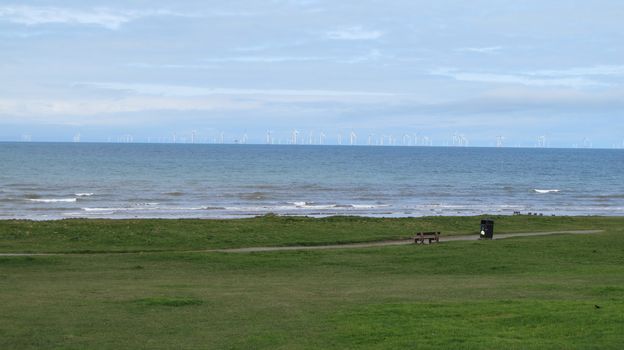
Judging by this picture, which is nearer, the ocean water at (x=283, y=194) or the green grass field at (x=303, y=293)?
the green grass field at (x=303, y=293)

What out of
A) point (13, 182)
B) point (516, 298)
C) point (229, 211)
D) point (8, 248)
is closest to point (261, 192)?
point (229, 211)

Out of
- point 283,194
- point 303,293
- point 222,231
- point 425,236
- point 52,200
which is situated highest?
point 303,293

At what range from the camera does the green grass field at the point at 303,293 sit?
1186 cm

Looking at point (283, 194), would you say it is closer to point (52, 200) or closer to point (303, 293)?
point (52, 200)

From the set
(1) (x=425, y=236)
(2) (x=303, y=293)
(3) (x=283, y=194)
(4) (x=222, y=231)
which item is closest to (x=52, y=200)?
(3) (x=283, y=194)

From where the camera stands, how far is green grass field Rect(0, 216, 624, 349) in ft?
38.9

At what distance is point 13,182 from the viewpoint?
85062 millimetres

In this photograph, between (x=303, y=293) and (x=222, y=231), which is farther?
(x=222, y=231)

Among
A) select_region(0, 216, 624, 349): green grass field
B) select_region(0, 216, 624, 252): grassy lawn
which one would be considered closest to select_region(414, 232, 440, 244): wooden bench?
select_region(0, 216, 624, 349): green grass field

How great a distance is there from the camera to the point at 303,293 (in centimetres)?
1684

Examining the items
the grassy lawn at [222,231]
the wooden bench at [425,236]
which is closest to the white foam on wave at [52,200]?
the grassy lawn at [222,231]

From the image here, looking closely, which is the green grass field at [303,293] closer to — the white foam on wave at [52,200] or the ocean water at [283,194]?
the ocean water at [283,194]

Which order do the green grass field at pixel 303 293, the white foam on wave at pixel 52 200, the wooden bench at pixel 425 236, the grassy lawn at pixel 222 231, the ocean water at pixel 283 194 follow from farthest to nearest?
the white foam on wave at pixel 52 200
the ocean water at pixel 283 194
the wooden bench at pixel 425 236
the grassy lawn at pixel 222 231
the green grass field at pixel 303 293

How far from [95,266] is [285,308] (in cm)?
1035
